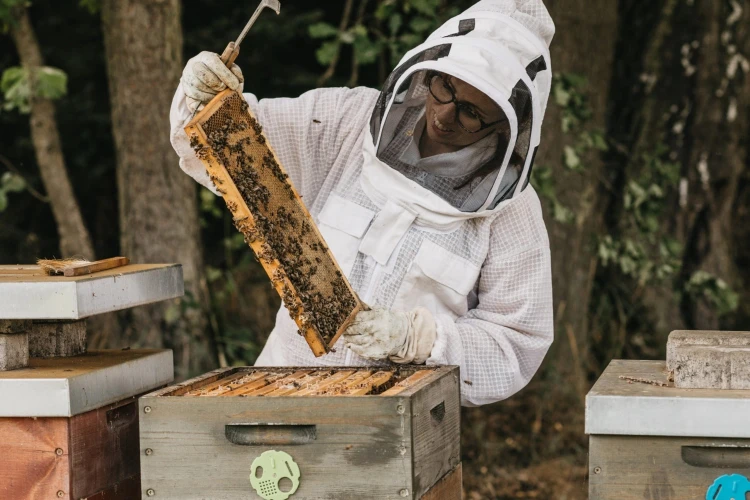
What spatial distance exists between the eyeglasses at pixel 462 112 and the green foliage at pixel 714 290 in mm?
3811

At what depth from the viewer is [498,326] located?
2.71m

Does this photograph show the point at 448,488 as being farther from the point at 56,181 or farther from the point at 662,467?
the point at 56,181

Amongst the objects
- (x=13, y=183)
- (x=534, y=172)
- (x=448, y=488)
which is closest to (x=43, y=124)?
(x=13, y=183)

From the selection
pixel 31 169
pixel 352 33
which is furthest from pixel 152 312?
pixel 31 169

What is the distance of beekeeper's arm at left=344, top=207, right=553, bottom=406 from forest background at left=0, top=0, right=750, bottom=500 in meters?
2.36

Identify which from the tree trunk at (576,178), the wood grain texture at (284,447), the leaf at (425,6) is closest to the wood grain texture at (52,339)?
the wood grain texture at (284,447)

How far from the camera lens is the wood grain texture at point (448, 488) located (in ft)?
7.00

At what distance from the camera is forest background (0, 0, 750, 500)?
4.80 m

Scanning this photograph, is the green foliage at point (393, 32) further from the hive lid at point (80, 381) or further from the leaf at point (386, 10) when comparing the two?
the hive lid at point (80, 381)

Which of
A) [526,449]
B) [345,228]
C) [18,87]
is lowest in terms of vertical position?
[526,449]

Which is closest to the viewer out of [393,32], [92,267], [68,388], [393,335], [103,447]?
[68,388]

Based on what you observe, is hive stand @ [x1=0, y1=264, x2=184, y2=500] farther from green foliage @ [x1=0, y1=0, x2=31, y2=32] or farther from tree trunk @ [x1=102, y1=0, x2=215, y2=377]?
green foliage @ [x1=0, y1=0, x2=31, y2=32]

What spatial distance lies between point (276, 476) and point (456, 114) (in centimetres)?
120

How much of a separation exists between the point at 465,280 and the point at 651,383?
71cm
